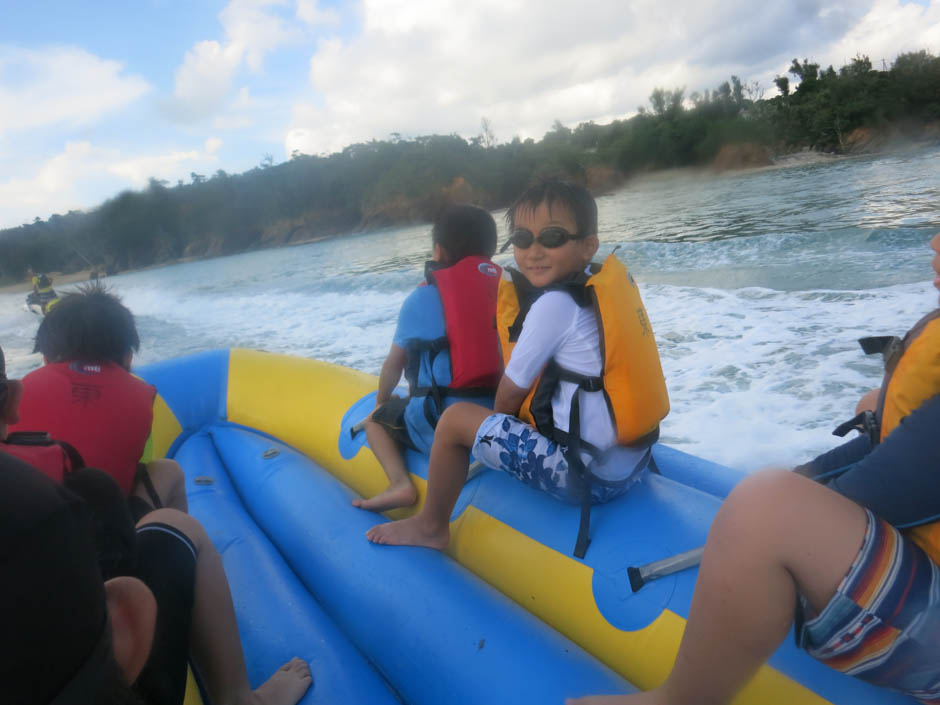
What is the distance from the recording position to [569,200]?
1.36 m

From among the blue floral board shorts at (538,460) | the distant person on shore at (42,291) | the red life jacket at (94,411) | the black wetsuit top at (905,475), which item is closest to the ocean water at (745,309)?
the distant person on shore at (42,291)

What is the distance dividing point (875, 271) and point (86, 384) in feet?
16.5

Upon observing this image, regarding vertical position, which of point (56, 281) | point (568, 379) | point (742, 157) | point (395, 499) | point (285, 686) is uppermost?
point (56, 281)

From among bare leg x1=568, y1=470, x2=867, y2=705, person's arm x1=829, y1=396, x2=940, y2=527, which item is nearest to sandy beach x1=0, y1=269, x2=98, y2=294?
bare leg x1=568, y1=470, x2=867, y2=705

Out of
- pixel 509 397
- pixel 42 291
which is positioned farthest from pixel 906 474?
pixel 42 291

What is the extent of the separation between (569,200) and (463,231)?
19.9 inches

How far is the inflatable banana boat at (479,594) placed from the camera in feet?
3.51

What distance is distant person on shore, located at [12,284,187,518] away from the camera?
127cm

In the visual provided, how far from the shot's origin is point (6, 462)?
1.49 ft

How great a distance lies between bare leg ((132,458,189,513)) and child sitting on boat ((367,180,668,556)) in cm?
74

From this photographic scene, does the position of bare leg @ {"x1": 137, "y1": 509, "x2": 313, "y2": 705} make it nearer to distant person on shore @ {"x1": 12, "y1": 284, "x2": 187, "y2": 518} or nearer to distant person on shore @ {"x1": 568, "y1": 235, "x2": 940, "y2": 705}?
distant person on shore @ {"x1": 12, "y1": 284, "x2": 187, "y2": 518}

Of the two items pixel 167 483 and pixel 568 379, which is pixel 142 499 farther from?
pixel 568 379

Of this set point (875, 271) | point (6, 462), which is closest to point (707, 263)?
point (875, 271)

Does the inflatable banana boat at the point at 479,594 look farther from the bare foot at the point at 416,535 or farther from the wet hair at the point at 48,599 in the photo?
the wet hair at the point at 48,599
